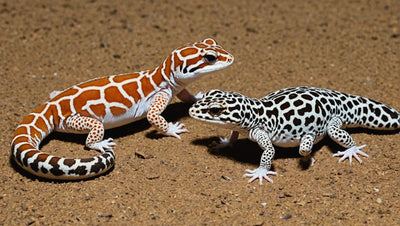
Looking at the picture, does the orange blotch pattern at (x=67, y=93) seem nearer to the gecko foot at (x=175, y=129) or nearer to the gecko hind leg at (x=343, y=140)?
the gecko foot at (x=175, y=129)

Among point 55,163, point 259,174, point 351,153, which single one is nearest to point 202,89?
point 259,174

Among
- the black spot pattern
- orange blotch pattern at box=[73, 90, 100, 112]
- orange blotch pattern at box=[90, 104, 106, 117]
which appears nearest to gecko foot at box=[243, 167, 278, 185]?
the black spot pattern

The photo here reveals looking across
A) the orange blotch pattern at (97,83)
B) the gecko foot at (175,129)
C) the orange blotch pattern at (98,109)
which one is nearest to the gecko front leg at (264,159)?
the gecko foot at (175,129)

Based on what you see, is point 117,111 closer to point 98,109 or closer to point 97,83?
point 98,109

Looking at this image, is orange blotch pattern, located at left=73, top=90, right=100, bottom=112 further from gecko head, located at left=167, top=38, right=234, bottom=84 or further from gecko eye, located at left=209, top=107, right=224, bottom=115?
gecko eye, located at left=209, top=107, right=224, bottom=115

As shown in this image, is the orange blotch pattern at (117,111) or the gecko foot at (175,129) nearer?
the orange blotch pattern at (117,111)

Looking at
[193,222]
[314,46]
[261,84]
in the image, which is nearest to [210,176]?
[193,222]
